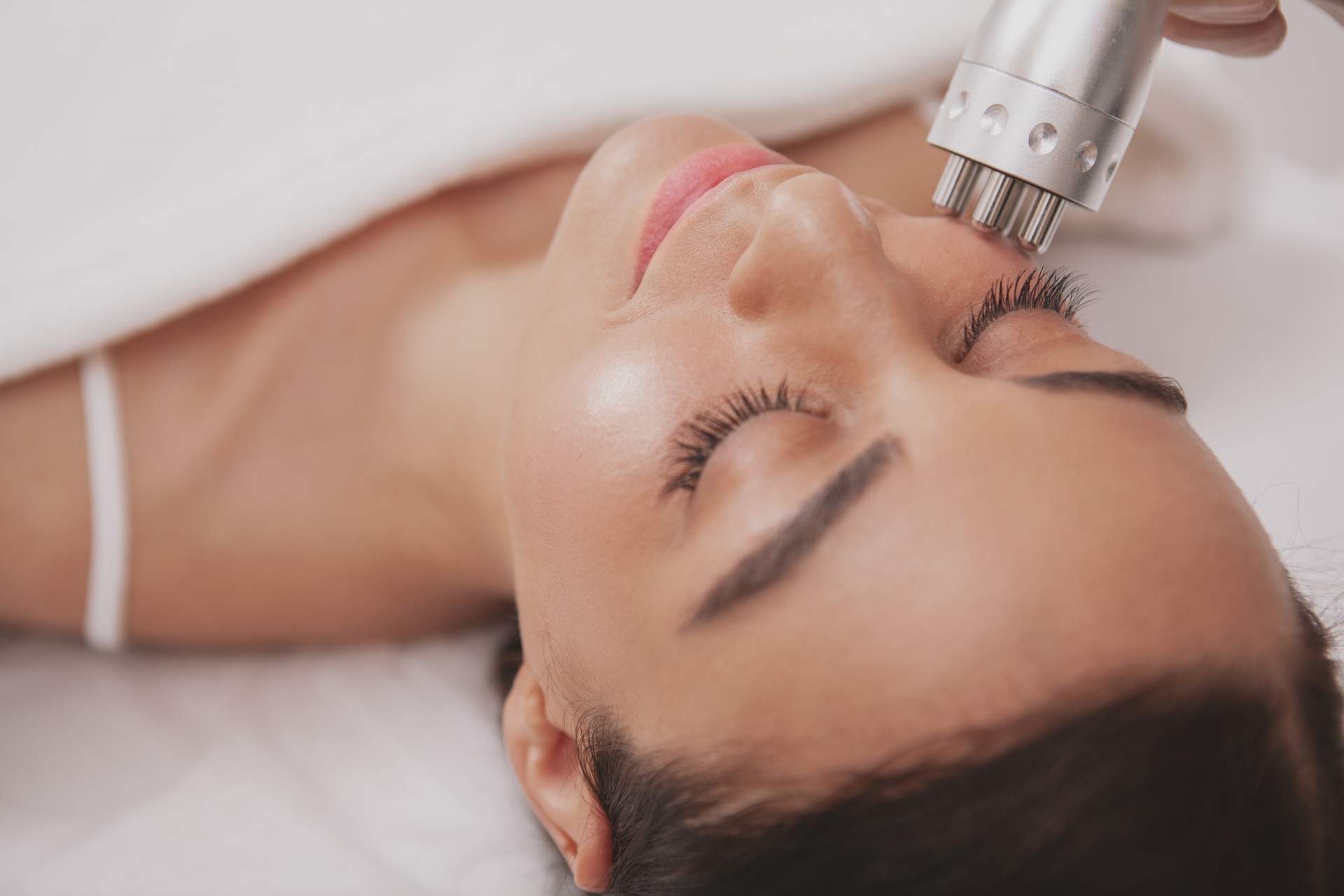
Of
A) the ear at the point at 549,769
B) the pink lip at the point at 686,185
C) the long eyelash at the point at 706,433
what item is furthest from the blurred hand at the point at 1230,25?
the ear at the point at 549,769

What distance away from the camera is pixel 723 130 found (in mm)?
810

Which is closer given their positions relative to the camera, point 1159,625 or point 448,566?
point 1159,625

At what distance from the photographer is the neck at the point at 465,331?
1009mm

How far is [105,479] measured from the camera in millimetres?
958

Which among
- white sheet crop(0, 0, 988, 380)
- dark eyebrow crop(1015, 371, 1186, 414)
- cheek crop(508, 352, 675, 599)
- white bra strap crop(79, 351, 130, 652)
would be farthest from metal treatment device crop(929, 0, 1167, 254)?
white bra strap crop(79, 351, 130, 652)

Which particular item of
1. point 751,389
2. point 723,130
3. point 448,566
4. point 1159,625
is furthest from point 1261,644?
point 448,566

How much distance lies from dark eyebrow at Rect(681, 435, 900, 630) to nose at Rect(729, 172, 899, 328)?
0.33ft

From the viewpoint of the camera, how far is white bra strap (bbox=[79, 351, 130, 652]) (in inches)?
37.4

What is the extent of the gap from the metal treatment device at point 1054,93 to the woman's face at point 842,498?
79mm

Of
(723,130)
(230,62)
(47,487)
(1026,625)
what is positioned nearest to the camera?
(1026,625)

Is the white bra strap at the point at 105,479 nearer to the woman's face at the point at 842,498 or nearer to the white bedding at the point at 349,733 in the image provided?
the white bedding at the point at 349,733

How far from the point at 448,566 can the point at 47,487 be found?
1.29 feet

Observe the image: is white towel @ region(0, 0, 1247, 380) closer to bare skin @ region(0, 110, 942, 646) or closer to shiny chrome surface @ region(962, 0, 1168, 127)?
bare skin @ region(0, 110, 942, 646)

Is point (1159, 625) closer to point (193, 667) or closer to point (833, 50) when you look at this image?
point (833, 50)
